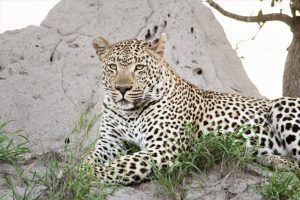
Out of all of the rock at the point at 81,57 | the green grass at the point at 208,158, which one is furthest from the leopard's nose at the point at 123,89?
the rock at the point at 81,57

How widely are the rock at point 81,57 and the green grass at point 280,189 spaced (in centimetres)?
450

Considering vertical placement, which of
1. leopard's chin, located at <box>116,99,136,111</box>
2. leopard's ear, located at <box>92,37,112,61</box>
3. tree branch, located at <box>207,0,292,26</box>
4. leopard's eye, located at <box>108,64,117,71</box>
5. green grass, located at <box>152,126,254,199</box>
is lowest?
green grass, located at <box>152,126,254,199</box>

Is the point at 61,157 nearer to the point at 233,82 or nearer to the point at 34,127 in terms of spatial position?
the point at 34,127

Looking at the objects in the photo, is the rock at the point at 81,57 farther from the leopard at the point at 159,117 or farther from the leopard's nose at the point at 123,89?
the leopard's nose at the point at 123,89

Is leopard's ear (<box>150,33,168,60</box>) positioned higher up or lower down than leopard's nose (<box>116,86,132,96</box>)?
higher up

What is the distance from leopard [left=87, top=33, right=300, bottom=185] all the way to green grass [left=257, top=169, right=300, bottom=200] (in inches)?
28.3

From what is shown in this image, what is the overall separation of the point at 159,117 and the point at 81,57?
432cm

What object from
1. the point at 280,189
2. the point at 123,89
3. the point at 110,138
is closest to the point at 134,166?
the point at 123,89

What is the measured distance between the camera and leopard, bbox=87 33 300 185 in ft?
30.3

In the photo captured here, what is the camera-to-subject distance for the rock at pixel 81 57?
13.1 m

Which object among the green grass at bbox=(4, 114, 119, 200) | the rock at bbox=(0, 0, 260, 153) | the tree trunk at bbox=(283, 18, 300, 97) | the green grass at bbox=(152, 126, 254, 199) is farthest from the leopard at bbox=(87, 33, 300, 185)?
the tree trunk at bbox=(283, 18, 300, 97)

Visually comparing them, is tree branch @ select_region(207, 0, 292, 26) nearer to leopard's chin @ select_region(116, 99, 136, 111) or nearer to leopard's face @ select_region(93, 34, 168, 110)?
leopard's face @ select_region(93, 34, 168, 110)

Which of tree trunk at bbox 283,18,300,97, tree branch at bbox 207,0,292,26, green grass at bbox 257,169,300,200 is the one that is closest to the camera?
green grass at bbox 257,169,300,200

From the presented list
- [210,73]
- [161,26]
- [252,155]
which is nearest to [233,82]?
[210,73]
